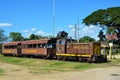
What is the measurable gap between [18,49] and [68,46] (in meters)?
18.8

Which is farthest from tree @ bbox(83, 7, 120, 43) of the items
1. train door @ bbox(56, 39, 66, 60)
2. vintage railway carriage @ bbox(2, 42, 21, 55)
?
train door @ bbox(56, 39, 66, 60)

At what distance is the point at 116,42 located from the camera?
86500mm

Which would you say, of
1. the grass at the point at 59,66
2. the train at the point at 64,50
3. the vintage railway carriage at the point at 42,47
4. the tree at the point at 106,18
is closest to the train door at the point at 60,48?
the train at the point at 64,50

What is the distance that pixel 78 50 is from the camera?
128 ft

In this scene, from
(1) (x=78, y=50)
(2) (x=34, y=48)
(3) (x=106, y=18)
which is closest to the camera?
(1) (x=78, y=50)

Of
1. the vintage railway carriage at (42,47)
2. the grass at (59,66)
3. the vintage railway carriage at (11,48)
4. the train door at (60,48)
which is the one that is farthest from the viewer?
the vintage railway carriage at (11,48)

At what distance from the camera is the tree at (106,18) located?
85.6 meters

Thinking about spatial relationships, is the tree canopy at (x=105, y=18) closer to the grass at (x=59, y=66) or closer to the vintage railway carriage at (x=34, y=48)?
the vintage railway carriage at (x=34, y=48)

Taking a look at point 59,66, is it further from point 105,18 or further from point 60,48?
point 105,18

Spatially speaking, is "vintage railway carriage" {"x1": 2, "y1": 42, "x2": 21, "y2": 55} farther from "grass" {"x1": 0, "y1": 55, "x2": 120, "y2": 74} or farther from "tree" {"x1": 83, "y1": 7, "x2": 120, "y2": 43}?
"tree" {"x1": 83, "y1": 7, "x2": 120, "y2": 43}

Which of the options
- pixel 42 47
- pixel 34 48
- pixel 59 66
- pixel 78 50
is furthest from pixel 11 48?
pixel 59 66

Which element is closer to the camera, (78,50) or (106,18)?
(78,50)

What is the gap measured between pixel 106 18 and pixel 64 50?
51.7 meters

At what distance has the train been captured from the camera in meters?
37.2
